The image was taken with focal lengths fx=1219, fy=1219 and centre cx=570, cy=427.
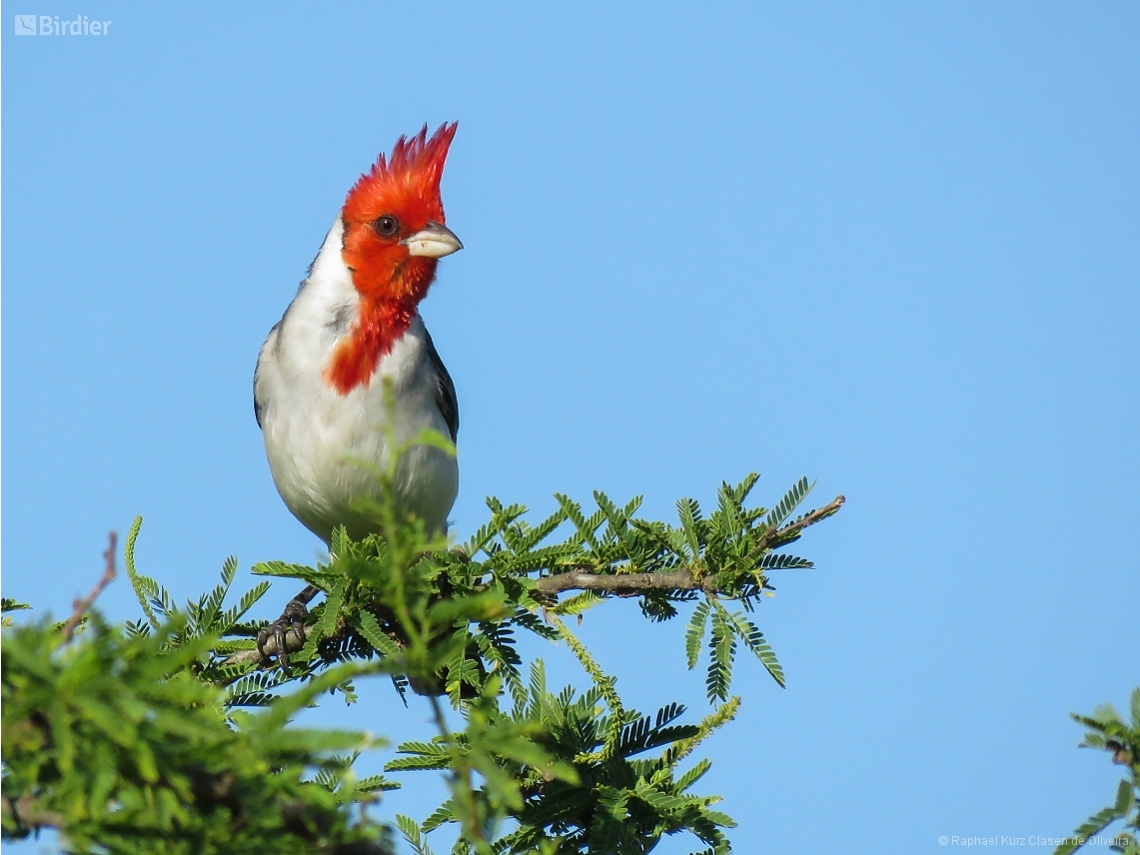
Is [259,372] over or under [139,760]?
over

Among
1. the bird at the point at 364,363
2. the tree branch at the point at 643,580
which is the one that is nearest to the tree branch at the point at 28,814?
the tree branch at the point at 643,580

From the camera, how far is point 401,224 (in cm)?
655

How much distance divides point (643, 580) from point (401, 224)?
3.28 metres

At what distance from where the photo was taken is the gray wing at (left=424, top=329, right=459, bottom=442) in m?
6.73

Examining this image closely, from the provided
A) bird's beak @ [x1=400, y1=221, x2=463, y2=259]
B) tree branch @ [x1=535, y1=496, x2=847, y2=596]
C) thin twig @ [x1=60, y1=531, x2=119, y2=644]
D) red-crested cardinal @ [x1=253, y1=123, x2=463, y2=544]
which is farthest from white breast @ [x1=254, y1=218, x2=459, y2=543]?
thin twig @ [x1=60, y1=531, x2=119, y2=644]

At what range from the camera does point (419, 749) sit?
12.2 ft

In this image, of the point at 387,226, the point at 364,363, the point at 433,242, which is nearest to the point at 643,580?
the point at 364,363

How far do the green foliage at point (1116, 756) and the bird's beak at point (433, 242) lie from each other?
4.39 metres

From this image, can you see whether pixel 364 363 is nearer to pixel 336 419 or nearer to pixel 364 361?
pixel 364 361

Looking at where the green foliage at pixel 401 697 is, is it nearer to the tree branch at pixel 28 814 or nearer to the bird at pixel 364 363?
the tree branch at pixel 28 814

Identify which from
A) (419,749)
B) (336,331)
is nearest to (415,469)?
(336,331)

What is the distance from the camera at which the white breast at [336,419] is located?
19.7 feet

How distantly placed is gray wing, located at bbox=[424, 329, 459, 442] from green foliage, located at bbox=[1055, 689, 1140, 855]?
4.51 meters

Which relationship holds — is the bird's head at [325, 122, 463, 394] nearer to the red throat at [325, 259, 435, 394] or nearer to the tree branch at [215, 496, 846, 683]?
the red throat at [325, 259, 435, 394]
